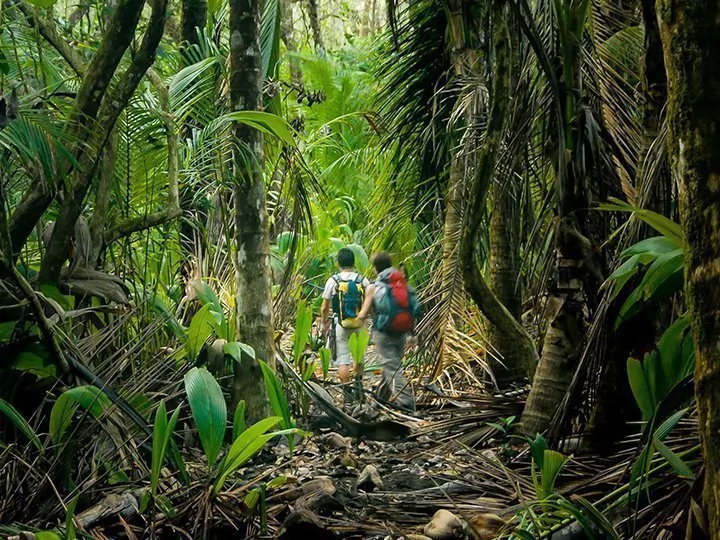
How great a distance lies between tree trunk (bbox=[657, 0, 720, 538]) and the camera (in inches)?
68.9

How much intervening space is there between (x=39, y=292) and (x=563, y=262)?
7.96ft

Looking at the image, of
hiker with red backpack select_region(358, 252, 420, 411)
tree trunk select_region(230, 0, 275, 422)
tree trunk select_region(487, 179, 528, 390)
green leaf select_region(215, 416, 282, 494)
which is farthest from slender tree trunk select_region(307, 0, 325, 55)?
green leaf select_region(215, 416, 282, 494)

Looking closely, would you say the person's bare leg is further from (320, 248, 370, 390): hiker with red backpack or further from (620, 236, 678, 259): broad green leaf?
(620, 236, 678, 259): broad green leaf

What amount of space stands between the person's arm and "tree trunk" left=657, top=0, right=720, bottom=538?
523 cm

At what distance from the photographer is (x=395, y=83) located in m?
7.53

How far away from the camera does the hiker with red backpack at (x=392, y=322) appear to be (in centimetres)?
654

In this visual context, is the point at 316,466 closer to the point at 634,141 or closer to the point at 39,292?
the point at 39,292

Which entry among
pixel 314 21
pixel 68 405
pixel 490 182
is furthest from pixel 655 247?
pixel 314 21

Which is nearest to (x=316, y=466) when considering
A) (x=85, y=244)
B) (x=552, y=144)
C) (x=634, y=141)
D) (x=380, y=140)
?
(x=85, y=244)

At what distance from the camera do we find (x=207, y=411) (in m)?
3.45

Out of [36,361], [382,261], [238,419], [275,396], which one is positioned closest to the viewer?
[36,361]

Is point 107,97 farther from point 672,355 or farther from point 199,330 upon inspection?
point 672,355

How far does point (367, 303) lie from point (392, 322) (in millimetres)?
600

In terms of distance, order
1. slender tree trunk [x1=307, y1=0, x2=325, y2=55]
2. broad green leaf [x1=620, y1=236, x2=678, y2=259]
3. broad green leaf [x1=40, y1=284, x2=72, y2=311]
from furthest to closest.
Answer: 1. slender tree trunk [x1=307, y1=0, x2=325, y2=55]
2. broad green leaf [x1=40, y1=284, x2=72, y2=311]
3. broad green leaf [x1=620, y1=236, x2=678, y2=259]
